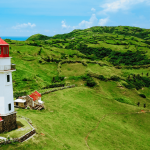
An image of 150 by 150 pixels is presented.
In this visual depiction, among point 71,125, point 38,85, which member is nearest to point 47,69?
point 38,85

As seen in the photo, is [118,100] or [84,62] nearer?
[118,100]

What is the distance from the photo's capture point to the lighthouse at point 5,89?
77.6 ft

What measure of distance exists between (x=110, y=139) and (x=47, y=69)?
5430 cm

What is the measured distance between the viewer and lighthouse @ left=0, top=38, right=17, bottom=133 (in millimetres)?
23641

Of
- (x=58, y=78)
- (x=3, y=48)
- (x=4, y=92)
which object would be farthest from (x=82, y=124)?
(x=58, y=78)

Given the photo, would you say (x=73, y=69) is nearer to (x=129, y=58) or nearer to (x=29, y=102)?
(x=29, y=102)

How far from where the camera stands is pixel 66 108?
42.2 meters

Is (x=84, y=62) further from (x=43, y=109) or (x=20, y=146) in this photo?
(x=20, y=146)

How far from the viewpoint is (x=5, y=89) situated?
2422 cm

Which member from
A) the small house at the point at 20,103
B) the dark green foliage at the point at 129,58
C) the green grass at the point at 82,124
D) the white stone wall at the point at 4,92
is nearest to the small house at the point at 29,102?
the small house at the point at 20,103

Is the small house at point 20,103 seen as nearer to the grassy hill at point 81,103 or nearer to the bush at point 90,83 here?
the grassy hill at point 81,103

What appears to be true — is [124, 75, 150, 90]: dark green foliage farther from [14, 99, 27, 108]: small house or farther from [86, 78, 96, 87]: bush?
[14, 99, 27, 108]: small house

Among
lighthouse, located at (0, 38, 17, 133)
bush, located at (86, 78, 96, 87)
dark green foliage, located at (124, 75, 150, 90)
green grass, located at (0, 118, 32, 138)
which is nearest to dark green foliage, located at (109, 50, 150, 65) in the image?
dark green foliage, located at (124, 75, 150, 90)

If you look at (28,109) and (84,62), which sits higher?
(84,62)
